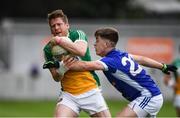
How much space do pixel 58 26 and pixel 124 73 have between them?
1.15 meters

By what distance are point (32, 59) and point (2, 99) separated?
2844 millimetres

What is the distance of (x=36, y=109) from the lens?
91.6ft

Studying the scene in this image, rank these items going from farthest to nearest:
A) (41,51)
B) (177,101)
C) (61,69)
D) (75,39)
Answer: (41,51)
(177,101)
(75,39)
(61,69)

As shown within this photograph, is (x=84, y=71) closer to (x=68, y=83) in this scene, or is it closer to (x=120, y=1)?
(x=68, y=83)

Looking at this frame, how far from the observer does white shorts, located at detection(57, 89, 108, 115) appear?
12.1 metres

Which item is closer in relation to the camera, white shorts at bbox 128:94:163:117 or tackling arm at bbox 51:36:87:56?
tackling arm at bbox 51:36:87:56

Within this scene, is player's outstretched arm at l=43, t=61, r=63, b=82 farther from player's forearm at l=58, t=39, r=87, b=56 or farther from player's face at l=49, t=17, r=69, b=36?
player's face at l=49, t=17, r=69, b=36

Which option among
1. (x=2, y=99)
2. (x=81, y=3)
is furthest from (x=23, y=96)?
(x=81, y=3)

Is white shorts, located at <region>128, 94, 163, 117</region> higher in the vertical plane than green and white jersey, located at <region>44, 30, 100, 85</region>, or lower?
lower

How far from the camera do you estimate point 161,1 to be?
194 ft

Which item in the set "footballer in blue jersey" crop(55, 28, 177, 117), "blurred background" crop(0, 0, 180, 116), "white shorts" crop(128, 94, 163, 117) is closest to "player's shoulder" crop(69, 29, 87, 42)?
"footballer in blue jersey" crop(55, 28, 177, 117)

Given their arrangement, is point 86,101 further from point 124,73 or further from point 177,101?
point 177,101

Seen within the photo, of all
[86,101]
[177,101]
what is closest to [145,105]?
[86,101]

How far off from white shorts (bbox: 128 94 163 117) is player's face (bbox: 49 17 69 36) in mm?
1405
